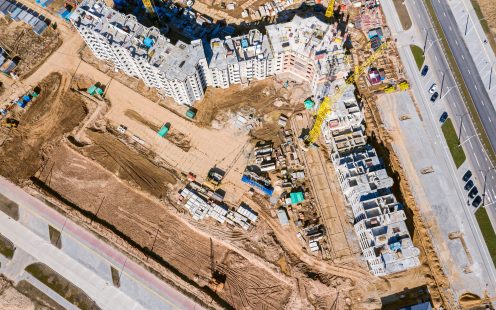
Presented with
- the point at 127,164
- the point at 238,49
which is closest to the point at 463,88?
the point at 238,49

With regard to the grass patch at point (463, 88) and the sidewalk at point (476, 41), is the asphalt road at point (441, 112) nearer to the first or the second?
the grass patch at point (463, 88)

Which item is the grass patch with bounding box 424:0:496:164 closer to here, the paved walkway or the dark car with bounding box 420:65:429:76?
the dark car with bounding box 420:65:429:76

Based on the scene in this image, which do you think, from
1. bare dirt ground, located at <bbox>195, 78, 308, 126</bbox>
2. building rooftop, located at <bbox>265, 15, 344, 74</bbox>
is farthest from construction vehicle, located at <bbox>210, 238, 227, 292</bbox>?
building rooftop, located at <bbox>265, 15, 344, 74</bbox>

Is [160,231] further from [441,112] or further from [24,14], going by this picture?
[441,112]

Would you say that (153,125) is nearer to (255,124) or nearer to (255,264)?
(255,124)

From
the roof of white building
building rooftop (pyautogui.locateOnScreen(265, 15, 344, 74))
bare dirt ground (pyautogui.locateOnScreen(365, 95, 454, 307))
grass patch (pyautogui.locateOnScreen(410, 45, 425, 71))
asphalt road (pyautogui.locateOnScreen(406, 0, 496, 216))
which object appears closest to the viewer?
bare dirt ground (pyautogui.locateOnScreen(365, 95, 454, 307))

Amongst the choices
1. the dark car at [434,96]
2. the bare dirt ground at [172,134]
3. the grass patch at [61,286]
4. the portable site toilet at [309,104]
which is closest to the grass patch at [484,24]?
the dark car at [434,96]

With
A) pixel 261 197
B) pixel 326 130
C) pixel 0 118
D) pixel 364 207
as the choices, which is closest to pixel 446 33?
pixel 326 130
